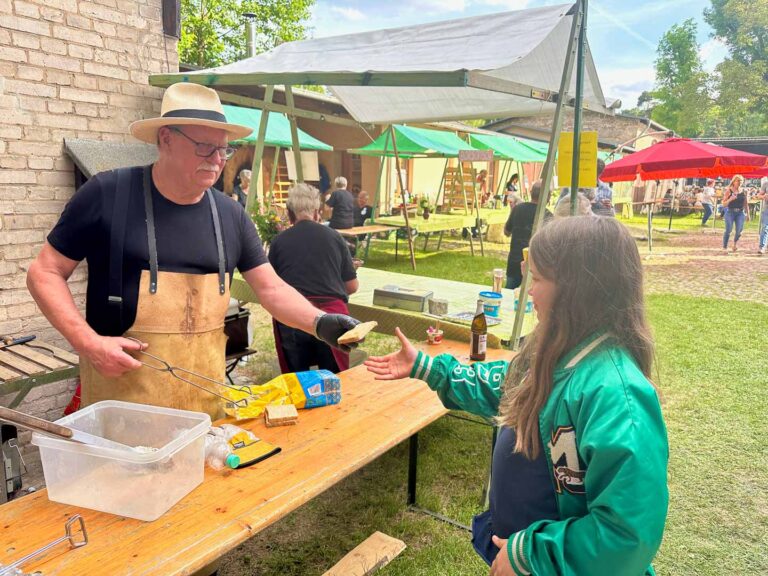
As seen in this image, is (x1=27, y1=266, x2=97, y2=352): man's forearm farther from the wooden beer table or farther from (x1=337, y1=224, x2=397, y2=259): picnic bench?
(x1=337, y1=224, x2=397, y2=259): picnic bench

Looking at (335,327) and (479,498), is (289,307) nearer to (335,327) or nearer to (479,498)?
(335,327)

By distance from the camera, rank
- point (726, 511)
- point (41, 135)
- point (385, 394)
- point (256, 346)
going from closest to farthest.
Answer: point (385, 394) < point (726, 511) < point (41, 135) < point (256, 346)

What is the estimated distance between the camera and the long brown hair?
1390mm

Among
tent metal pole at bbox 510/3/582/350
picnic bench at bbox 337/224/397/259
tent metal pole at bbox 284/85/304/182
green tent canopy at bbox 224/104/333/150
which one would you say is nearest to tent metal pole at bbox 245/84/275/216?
tent metal pole at bbox 284/85/304/182

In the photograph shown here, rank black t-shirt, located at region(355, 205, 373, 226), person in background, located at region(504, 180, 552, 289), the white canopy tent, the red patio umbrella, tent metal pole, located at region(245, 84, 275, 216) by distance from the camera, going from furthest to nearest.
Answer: black t-shirt, located at region(355, 205, 373, 226) < the red patio umbrella < person in background, located at region(504, 180, 552, 289) < tent metal pole, located at region(245, 84, 275, 216) < the white canopy tent

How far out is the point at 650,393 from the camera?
49.6 inches

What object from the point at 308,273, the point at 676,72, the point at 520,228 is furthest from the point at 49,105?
the point at 676,72

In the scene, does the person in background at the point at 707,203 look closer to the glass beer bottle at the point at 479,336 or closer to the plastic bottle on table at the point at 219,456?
the glass beer bottle at the point at 479,336

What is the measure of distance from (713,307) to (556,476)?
330 inches

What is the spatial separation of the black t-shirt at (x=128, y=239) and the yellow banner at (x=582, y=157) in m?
2.25

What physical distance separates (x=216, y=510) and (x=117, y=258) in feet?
3.28

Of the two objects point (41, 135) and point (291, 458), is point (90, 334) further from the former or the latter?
point (41, 135)

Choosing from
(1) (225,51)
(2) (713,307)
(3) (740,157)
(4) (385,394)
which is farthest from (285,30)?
(4) (385,394)

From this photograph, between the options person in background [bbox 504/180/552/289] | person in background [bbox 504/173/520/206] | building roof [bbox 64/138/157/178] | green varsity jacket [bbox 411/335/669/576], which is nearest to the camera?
green varsity jacket [bbox 411/335/669/576]
